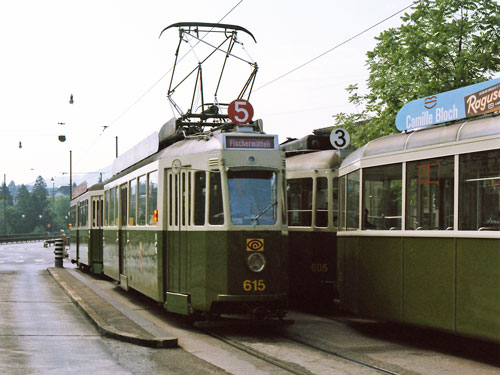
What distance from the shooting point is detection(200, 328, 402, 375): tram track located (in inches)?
359

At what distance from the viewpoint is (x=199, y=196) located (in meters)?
12.3

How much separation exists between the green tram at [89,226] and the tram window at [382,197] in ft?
Answer: 41.1

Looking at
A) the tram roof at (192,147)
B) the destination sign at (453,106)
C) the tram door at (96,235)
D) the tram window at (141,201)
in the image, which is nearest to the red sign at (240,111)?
the tram roof at (192,147)

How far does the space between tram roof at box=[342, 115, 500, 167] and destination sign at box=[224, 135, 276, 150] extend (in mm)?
1351

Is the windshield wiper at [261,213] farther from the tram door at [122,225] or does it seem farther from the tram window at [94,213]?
the tram window at [94,213]

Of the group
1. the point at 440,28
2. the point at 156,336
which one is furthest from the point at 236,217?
the point at 440,28

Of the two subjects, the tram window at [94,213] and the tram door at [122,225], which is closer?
the tram door at [122,225]

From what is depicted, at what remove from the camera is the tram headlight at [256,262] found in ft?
38.7

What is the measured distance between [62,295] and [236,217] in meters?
8.46

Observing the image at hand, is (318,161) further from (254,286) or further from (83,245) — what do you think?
(83,245)

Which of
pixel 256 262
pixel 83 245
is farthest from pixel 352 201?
pixel 83 245

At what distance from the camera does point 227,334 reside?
12047mm

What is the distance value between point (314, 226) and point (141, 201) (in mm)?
3233

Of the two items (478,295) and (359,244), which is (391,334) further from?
(478,295)
